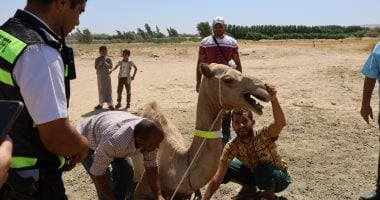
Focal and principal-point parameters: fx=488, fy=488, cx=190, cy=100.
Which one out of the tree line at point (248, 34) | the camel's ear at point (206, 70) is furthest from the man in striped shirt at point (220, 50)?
the tree line at point (248, 34)

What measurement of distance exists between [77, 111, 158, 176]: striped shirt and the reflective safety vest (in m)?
1.58

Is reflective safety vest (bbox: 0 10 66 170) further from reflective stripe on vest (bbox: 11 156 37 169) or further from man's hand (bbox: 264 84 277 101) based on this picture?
man's hand (bbox: 264 84 277 101)

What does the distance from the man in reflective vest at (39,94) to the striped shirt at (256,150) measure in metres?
2.72

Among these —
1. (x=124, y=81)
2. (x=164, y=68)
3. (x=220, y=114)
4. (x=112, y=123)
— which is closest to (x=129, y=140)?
(x=112, y=123)

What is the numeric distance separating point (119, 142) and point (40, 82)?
77.0 inches

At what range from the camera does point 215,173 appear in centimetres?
469

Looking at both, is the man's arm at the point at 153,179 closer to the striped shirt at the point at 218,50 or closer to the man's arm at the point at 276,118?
the man's arm at the point at 276,118

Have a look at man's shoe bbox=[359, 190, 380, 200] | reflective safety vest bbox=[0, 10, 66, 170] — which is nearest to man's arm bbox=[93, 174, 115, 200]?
reflective safety vest bbox=[0, 10, 66, 170]

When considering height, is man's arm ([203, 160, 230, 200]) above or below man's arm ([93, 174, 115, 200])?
→ below

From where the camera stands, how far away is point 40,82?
7.22 ft

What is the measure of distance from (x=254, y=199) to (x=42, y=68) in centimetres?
373

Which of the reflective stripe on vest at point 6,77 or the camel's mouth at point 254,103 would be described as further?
the camel's mouth at point 254,103

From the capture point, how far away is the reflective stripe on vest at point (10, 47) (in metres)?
2.24

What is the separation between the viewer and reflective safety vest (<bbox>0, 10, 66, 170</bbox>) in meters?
2.27
